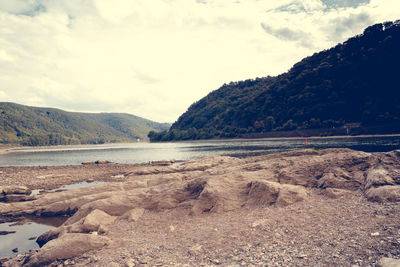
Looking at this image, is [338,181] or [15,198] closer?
[338,181]

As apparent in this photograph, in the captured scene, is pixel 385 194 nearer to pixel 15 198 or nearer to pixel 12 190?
pixel 15 198

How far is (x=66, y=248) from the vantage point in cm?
984

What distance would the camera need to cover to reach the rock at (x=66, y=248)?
31.5ft

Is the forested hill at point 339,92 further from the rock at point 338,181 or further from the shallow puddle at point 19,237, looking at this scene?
the shallow puddle at point 19,237

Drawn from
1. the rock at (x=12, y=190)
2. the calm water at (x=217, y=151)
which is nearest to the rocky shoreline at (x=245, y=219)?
the rock at (x=12, y=190)

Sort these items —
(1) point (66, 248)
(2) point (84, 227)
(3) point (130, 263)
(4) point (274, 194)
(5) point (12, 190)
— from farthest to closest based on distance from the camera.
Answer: (5) point (12, 190)
(4) point (274, 194)
(2) point (84, 227)
(1) point (66, 248)
(3) point (130, 263)

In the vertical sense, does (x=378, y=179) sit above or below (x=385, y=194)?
above

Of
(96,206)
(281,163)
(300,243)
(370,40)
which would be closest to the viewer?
(300,243)

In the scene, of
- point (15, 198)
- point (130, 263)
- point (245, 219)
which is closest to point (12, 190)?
point (15, 198)

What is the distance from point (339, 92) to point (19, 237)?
121 meters

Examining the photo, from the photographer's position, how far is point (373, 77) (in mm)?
103688

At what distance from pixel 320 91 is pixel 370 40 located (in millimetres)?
30779

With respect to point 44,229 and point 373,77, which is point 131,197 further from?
point 373,77

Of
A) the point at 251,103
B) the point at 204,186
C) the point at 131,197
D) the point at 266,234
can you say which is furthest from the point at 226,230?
the point at 251,103
